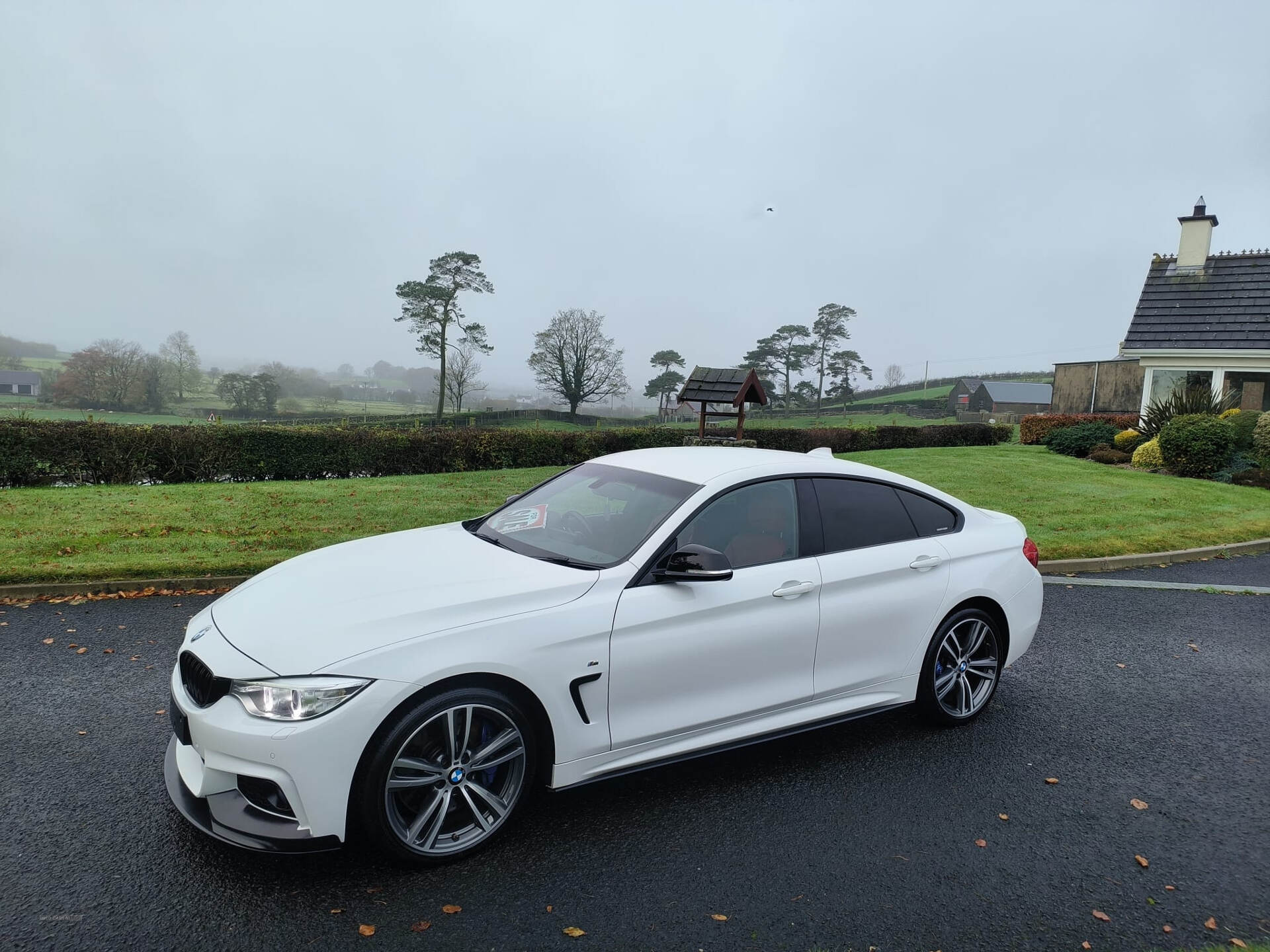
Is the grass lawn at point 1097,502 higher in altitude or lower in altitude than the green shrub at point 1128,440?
lower

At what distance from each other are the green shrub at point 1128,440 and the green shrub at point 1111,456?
0.19 m

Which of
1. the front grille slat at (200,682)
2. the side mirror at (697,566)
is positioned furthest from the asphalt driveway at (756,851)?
the side mirror at (697,566)

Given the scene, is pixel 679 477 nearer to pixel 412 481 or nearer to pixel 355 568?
pixel 355 568

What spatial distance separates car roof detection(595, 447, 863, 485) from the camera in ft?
13.7

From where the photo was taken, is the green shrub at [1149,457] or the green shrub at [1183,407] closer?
the green shrub at [1149,457]

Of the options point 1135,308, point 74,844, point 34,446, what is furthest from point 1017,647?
point 1135,308

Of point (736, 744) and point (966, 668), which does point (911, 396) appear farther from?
point (736, 744)

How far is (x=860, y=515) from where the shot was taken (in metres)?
4.36

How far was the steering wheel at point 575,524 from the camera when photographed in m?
4.02

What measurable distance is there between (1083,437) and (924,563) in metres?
22.6

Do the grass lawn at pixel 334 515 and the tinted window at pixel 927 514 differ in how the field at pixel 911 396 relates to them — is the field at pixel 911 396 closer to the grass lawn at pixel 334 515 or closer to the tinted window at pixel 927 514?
the grass lawn at pixel 334 515

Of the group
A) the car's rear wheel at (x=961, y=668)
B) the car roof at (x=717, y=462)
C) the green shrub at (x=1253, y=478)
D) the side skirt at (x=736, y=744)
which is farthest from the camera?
the green shrub at (x=1253, y=478)

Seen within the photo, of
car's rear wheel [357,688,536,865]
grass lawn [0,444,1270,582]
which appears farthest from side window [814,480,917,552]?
grass lawn [0,444,1270,582]

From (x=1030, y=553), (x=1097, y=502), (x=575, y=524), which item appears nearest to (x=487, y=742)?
(x=575, y=524)
